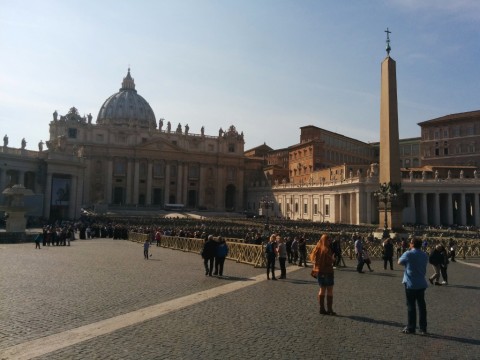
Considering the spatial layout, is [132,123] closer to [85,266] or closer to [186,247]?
[186,247]

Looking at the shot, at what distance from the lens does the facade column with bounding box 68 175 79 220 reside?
47812 millimetres

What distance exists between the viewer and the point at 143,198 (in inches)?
3361

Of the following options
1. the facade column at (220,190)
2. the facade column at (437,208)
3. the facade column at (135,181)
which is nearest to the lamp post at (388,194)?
the facade column at (437,208)

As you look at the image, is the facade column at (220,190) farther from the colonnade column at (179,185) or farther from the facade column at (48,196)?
the facade column at (48,196)

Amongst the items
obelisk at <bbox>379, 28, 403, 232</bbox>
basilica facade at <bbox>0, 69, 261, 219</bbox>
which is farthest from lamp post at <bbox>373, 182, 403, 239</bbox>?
basilica facade at <bbox>0, 69, 261, 219</bbox>

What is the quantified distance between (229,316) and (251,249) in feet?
27.7

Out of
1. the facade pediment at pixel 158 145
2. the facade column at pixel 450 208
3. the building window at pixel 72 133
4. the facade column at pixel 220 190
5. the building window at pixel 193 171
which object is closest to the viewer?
the facade column at pixel 450 208

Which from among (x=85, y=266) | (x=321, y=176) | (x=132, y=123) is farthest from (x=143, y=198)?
(x=85, y=266)

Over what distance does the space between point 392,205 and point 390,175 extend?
6.62ft

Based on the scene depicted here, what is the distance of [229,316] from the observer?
7977 millimetres

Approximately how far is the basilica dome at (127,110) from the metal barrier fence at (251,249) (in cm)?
8809

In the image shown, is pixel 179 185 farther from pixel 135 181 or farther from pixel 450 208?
pixel 450 208

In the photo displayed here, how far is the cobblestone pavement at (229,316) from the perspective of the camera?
600cm

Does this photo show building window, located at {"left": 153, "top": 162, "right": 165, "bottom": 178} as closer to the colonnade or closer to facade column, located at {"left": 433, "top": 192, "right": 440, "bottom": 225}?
the colonnade
